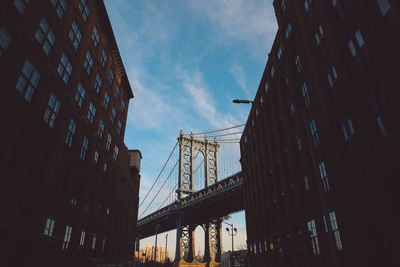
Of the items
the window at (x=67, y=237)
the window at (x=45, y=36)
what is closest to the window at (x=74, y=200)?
the window at (x=67, y=237)

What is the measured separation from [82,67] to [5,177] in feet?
40.1

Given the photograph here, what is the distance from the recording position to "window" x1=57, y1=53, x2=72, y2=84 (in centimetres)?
1884

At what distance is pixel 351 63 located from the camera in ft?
49.0

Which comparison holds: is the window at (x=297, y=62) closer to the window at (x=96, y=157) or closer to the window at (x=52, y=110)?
the window at (x=52, y=110)

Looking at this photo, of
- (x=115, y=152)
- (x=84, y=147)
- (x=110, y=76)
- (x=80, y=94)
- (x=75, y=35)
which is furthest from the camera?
(x=115, y=152)

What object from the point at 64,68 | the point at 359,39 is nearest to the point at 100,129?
the point at 64,68

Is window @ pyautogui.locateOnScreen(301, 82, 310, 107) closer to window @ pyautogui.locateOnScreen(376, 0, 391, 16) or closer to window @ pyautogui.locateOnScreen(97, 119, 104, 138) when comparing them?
window @ pyautogui.locateOnScreen(376, 0, 391, 16)

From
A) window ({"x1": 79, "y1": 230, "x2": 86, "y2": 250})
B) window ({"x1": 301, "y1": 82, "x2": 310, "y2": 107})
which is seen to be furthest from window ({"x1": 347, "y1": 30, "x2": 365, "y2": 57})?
window ({"x1": 79, "y1": 230, "x2": 86, "y2": 250})

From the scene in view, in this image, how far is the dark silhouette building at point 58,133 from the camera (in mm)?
13227

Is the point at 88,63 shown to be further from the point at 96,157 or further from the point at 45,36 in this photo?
A: the point at 96,157

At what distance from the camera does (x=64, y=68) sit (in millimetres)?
19391

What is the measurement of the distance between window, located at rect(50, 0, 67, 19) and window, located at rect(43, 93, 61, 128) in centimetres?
601

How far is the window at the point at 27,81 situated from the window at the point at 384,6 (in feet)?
61.7

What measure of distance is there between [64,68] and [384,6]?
20203mm
